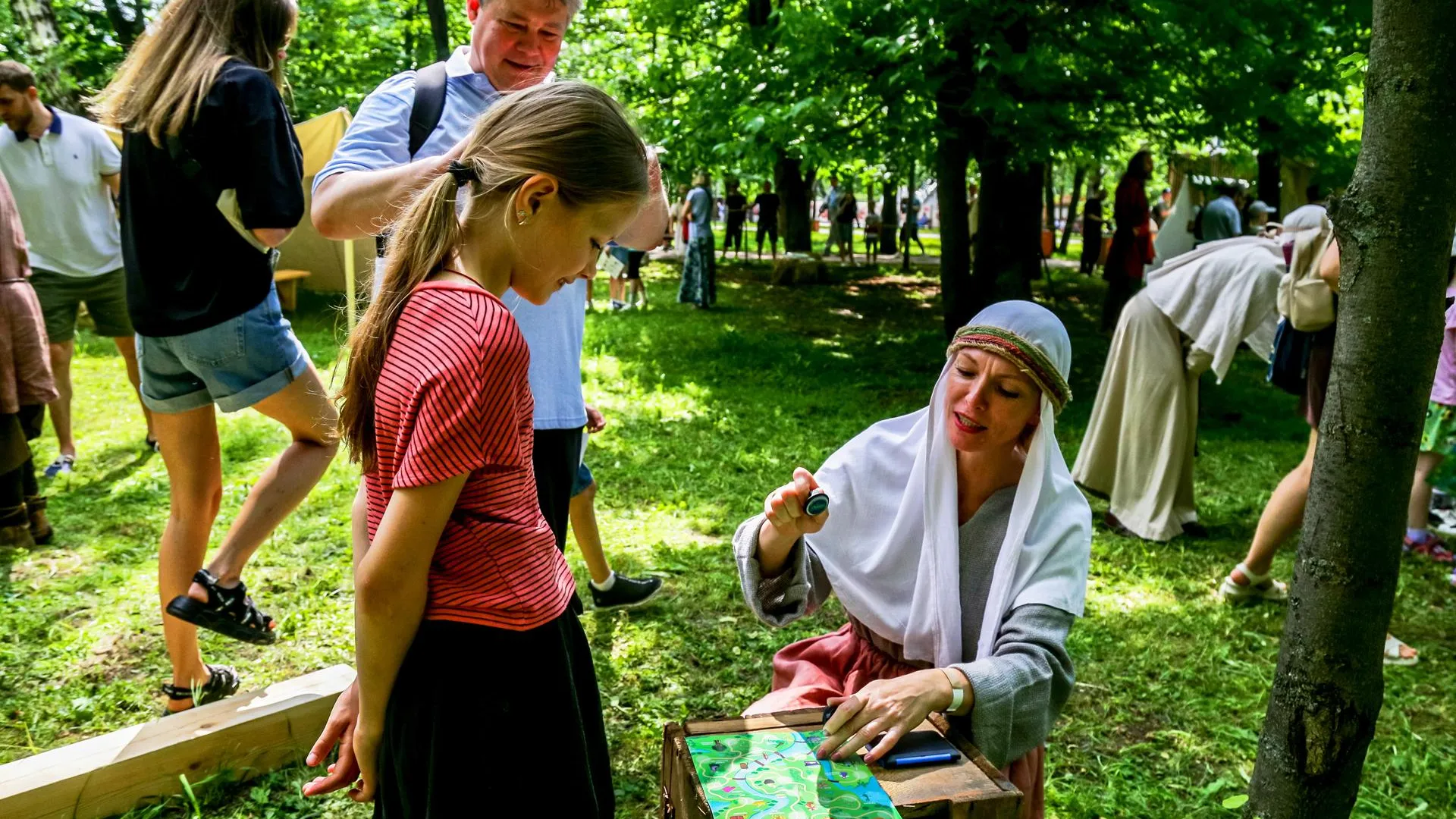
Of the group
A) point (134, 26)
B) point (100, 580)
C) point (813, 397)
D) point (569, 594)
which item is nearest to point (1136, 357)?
point (813, 397)

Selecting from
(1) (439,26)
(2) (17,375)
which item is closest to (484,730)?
(2) (17,375)

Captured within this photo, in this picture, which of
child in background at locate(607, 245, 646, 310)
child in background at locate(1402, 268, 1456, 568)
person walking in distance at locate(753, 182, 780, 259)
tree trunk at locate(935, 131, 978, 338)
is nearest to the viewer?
child in background at locate(1402, 268, 1456, 568)

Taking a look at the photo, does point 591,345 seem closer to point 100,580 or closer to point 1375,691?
point 100,580

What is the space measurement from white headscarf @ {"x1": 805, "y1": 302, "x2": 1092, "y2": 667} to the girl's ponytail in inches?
42.0

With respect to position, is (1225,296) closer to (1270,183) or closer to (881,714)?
(881,714)

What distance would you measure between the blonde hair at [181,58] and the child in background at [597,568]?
5.34 ft

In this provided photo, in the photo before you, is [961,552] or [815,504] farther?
[961,552]

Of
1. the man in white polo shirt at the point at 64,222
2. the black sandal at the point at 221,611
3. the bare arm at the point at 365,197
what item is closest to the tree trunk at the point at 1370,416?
the bare arm at the point at 365,197

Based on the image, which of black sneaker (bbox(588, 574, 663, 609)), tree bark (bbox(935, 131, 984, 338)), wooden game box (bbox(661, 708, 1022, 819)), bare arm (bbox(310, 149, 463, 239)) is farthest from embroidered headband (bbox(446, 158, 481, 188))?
tree bark (bbox(935, 131, 984, 338))

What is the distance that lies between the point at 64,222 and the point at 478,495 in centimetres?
503

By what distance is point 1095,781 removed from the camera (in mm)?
3076

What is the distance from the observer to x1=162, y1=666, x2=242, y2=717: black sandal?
2922 mm

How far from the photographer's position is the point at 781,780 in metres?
1.62

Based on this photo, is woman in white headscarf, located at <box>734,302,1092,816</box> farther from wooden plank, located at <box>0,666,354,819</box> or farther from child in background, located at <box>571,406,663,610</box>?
child in background, located at <box>571,406,663,610</box>
